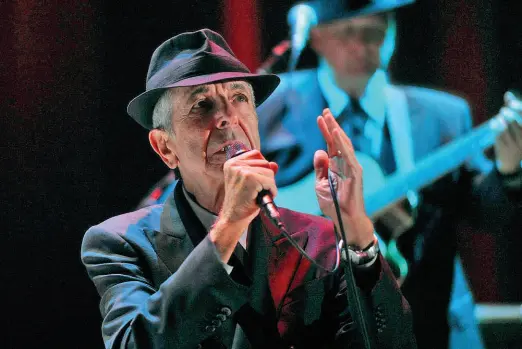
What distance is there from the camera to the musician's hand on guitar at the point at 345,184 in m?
1.52

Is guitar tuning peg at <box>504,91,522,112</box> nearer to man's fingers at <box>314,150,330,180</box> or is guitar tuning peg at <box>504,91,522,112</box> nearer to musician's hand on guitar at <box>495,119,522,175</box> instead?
musician's hand on guitar at <box>495,119,522,175</box>

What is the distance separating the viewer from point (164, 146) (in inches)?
71.7

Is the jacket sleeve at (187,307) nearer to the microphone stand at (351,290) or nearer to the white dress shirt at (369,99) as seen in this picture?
the microphone stand at (351,290)

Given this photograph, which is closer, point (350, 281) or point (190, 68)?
point (350, 281)

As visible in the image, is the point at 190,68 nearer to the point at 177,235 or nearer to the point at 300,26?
the point at 177,235

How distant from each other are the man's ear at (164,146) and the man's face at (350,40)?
3.76ft

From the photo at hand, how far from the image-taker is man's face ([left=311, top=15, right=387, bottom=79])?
2750 mm

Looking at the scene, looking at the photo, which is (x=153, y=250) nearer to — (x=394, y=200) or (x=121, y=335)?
(x=121, y=335)

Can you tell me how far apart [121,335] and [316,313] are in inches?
20.1

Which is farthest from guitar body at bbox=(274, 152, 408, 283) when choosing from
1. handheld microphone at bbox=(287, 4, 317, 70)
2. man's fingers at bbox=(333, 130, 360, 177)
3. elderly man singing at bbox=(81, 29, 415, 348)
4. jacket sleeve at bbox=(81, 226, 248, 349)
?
jacket sleeve at bbox=(81, 226, 248, 349)

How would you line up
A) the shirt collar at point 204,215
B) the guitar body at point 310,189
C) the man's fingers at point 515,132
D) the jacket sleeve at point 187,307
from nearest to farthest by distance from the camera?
the jacket sleeve at point 187,307 → the shirt collar at point 204,215 → the man's fingers at point 515,132 → the guitar body at point 310,189

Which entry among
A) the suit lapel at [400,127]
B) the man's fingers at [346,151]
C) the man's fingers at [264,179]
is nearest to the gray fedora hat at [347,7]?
the suit lapel at [400,127]

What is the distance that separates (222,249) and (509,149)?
5.15ft

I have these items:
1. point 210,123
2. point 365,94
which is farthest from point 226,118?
point 365,94
